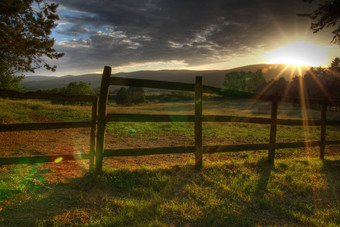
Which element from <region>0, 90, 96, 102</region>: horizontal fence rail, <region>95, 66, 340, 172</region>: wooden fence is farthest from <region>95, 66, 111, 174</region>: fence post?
<region>0, 90, 96, 102</region>: horizontal fence rail

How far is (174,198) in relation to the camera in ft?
12.9

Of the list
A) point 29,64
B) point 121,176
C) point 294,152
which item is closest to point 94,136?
point 121,176

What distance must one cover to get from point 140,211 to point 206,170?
7.92 feet

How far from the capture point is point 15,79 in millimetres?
20328

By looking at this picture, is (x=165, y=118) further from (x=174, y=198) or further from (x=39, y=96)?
(x=39, y=96)

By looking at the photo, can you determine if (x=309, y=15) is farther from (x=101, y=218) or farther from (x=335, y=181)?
(x=101, y=218)

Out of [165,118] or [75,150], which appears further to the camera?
[75,150]

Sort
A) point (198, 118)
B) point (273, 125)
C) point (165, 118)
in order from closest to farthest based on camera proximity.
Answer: point (165, 118) < point (198, 118) < point (273, 125)

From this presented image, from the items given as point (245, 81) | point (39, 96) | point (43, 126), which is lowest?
point (43, 126)

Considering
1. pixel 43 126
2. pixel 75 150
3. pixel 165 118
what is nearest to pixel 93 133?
pixel 43 126

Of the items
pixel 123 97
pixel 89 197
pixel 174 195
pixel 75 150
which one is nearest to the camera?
pixel 89 197

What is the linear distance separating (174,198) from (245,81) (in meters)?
66.6

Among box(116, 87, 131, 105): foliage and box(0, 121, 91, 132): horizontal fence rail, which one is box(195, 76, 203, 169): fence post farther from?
box(116, 87, 131, 105): foliage

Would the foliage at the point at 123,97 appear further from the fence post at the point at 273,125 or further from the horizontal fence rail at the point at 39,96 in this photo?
the horizontal fence rail at the point at 39,96
